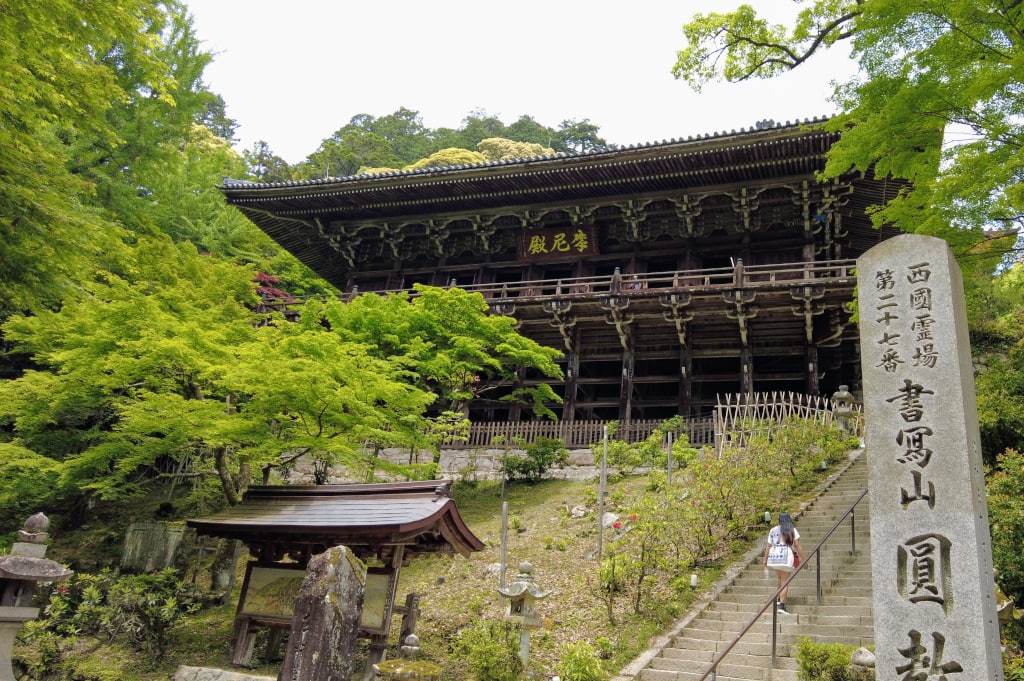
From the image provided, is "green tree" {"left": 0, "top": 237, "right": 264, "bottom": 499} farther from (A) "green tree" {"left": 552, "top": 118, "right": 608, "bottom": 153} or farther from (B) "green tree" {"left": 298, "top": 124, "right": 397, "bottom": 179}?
(A) "green tree" {"left": 552, "top": 118, "right": 608, "bottom": 153}

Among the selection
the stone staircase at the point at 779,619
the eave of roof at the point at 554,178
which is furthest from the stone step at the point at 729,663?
the eave of roof at the point at 554,178

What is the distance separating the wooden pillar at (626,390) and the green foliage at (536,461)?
8.82ft

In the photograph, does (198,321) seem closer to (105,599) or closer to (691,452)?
(105,599)

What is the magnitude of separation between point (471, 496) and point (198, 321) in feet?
22.2

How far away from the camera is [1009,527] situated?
8.04m

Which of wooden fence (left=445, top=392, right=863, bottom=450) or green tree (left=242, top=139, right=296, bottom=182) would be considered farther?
green tree (left=242, top=139, right=296, bottom=182)

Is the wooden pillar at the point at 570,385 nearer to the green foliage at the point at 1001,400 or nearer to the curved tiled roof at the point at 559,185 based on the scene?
the curved tiled roof at the point at 559,185

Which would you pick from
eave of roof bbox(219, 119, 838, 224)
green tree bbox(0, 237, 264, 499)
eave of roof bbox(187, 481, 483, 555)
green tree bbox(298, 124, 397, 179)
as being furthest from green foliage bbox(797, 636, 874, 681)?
green tree bbox(298, 124, 397, 179)

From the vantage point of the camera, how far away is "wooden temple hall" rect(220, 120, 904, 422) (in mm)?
17734

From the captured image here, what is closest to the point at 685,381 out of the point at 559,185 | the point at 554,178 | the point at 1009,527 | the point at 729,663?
the point at 559,185

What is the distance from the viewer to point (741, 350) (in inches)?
724

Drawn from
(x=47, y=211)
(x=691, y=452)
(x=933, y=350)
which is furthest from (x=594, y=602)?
(x=47, y=211)

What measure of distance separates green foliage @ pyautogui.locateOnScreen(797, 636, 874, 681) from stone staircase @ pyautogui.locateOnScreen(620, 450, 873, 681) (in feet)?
1.06

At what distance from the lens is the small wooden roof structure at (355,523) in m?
8.23
